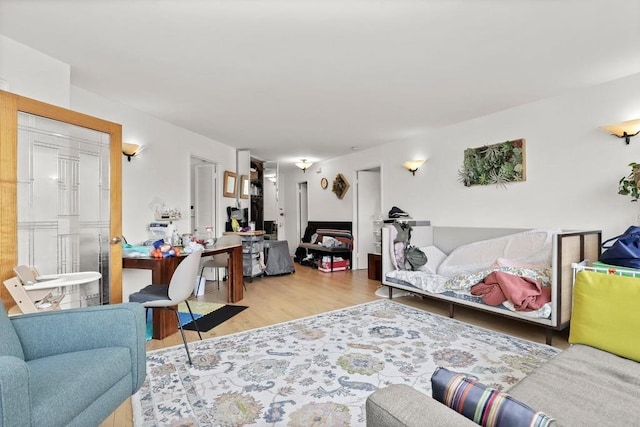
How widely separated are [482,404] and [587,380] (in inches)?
35.1

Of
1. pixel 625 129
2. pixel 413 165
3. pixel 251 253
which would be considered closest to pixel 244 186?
pixel 251 253

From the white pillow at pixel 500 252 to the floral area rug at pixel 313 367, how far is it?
817 mm

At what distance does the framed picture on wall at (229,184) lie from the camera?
5.38 metres

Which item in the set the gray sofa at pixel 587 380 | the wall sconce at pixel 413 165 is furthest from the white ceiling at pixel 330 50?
the gray sofa at pixel 587 380

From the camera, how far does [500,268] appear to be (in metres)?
2.98

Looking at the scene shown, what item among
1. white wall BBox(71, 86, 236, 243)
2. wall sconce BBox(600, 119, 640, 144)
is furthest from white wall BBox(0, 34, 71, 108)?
wall sconce BBox(600, 119, 640, 144)

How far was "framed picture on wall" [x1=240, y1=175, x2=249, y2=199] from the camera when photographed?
577cm

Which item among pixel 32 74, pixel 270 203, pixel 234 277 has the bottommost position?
pixel 234 277

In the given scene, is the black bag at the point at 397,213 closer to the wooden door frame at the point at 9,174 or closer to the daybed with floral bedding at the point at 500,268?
the daybed with floral bedding at the point at 500,268

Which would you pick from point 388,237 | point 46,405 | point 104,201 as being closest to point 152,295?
point 104,201

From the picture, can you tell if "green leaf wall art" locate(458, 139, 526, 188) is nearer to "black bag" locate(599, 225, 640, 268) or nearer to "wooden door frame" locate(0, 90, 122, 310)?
"black bag" locate(599, 225, 640, 268)

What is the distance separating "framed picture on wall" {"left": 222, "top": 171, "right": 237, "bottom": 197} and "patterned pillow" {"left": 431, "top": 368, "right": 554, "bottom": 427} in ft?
16.5

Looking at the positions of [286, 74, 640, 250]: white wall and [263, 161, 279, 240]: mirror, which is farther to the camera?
[263, 161, 279, 240]: mirror

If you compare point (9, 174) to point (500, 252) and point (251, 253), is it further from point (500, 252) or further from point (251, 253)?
point (500, 252)
